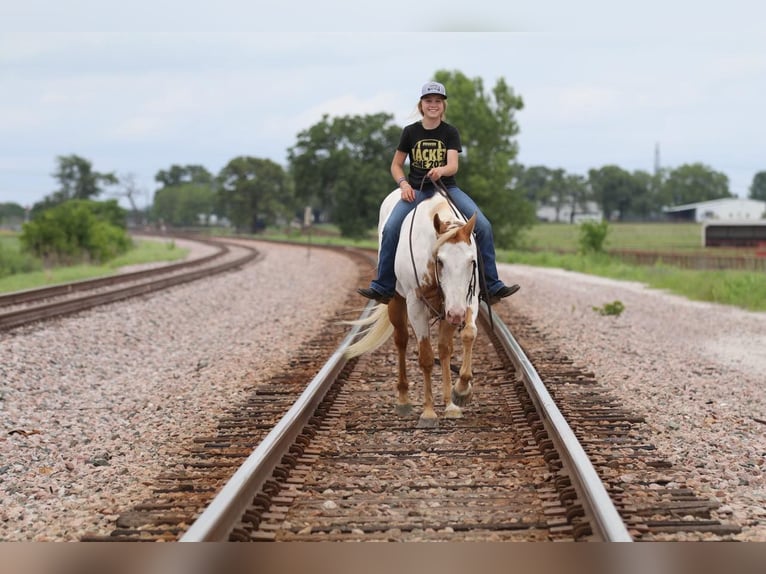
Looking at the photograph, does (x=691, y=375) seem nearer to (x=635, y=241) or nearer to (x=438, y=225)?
(x=438, y=225)

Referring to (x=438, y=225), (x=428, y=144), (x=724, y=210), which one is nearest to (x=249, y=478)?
(x=438, y=225)

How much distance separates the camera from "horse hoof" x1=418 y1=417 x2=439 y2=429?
657cm

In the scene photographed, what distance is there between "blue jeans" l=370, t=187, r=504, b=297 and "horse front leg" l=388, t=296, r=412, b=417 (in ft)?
0.57

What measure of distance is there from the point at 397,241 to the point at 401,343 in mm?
853

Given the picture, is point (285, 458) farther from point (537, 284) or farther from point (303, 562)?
point (537, 284)

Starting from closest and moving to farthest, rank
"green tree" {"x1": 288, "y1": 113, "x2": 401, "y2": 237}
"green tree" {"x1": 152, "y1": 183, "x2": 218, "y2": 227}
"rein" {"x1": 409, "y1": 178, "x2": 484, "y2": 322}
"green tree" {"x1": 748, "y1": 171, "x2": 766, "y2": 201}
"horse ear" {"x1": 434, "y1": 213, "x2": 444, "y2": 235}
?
"horse ear" {"x1": 434, "y1": 213, "x2": 444, "y2": 235}, "rein" {"x1": 409, "y1": 178, "x2": 484, "y2": 322}, "green tree" {"x1": 288, "y1": 113, "x2": 401, "y2": 237}, "green tree" {"x1": 152, "y1": 183, "x2": 218, "y2": 227}, "green tree" {"x1": 748, "y1": 171, "x2": 766, "y2": 201}

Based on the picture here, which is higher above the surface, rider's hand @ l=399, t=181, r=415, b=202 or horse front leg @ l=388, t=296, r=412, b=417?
rider's hand @ l=399, t=181, r=415, b=202

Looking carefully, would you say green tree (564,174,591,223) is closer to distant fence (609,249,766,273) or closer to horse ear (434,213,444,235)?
distant fence (609,249,766,273)

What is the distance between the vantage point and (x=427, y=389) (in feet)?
22.2

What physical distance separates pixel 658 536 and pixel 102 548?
8.73 ft

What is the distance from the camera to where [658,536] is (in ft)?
13.9

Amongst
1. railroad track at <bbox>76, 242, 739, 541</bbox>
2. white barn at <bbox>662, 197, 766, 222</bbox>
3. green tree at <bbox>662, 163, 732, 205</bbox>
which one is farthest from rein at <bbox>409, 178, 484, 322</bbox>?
green tree at <bbox>662, 163, 732, 205</bbox>

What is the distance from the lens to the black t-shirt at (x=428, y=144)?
6.95 m

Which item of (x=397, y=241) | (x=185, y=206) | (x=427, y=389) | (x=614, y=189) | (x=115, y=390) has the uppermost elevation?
Result: (x=614, y=189)
